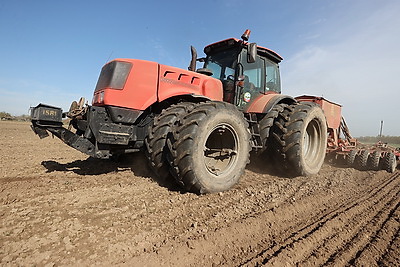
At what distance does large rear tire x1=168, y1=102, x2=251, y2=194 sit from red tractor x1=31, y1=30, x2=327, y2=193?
0.01 m

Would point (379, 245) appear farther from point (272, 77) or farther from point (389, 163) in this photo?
point (389, 163)

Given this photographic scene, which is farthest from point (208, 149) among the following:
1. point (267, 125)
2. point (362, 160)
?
point (362, 160)

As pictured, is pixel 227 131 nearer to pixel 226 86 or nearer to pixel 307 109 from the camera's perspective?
pixel 226 86

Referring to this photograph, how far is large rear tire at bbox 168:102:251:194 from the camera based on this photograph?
2.82 meters

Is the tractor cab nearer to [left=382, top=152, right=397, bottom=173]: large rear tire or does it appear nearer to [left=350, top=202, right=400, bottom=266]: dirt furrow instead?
[left=350, top=202, right=400, bottom=266]: dirt furrow

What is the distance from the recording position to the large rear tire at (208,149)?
9.27 feet

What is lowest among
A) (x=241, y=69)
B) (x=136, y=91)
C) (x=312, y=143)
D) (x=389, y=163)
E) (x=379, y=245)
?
(x=379, y=245)

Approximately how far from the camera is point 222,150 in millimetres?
3592

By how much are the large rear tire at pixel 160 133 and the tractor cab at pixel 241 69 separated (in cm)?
148

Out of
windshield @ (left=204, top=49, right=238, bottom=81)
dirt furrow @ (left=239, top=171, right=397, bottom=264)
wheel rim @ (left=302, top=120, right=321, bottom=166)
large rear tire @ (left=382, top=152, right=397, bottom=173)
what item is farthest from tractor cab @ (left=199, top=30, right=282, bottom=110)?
large rear tire @ (left=382, top=152, right=397, bottom=173)

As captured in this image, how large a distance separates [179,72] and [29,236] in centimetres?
268

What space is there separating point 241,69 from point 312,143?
242 cm

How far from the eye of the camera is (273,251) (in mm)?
1866

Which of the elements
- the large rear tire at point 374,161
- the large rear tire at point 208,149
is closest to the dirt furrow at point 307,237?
the large rear tire at point 208,149
